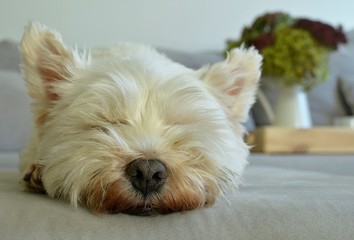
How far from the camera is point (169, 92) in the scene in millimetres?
1363

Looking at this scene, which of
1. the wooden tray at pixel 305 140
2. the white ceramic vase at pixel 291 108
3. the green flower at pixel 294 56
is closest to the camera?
the wooden tray at pixel 305 140

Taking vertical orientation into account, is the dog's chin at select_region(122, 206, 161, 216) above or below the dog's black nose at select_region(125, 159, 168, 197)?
below

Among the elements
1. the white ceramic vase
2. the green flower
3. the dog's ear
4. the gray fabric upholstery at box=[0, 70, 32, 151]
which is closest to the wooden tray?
the white ceramic vase

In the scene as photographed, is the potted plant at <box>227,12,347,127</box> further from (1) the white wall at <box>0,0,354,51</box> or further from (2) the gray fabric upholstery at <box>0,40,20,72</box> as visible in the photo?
(2) the gray fabric upholstery at <box>0,40,20,72</box>

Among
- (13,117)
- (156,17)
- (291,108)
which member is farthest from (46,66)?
(156,17)

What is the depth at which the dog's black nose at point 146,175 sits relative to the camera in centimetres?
107

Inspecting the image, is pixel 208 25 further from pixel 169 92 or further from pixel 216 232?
pixel 216 232

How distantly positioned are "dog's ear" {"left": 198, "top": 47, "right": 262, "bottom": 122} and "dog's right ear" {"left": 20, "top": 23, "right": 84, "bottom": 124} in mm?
404

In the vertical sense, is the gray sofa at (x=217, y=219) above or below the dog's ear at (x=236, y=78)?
below

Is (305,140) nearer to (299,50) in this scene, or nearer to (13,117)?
(299,50)

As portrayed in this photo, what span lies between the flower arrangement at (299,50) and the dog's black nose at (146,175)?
1.91m

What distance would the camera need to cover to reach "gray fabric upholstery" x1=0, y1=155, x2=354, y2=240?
936 millimetres

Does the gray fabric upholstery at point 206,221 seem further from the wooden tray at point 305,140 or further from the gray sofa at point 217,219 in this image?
the wooden tray at point 305,140

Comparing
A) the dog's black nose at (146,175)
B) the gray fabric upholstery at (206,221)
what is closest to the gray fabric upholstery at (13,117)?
the gray fabric upholstery at (206,221)
